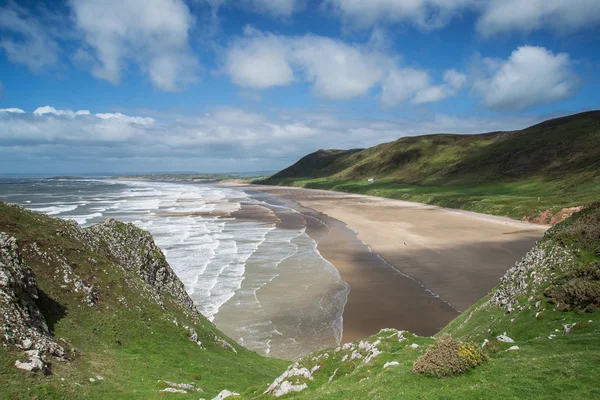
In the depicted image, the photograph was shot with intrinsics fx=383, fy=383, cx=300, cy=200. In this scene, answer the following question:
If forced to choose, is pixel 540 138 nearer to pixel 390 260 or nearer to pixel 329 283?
pixel 390 260

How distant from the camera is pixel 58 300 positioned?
773 inches

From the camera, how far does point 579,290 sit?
64.7ft

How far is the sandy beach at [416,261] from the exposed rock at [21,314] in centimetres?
2035

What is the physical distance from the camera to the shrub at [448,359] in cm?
1362

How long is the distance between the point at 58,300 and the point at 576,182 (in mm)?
139471

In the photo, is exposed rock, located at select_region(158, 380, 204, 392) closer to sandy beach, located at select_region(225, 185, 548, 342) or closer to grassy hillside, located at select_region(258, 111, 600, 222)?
sandy beach, located at select_region(225, 185, 548, 342)

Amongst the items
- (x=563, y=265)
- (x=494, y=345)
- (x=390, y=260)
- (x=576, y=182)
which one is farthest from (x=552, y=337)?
(x=576, y=182)

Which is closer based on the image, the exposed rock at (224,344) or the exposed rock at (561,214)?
the exposed rock at (224,344)

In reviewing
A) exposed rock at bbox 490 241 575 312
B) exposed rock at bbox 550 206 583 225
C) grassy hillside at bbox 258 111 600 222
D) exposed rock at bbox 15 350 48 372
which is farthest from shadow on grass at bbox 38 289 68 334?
grassy hillside at bbox 258 111 600 222

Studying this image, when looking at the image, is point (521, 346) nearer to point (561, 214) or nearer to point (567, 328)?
point (567, 328)

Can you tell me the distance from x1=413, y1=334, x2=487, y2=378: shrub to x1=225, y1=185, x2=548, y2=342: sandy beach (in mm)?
16037

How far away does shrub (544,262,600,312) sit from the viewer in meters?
19.2

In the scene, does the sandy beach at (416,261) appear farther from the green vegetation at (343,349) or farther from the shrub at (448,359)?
the shrub at (448,359)

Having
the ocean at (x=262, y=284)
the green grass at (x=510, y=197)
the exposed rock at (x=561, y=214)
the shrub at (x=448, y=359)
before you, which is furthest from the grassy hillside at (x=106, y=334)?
the green grass at (x=510, y=197)
